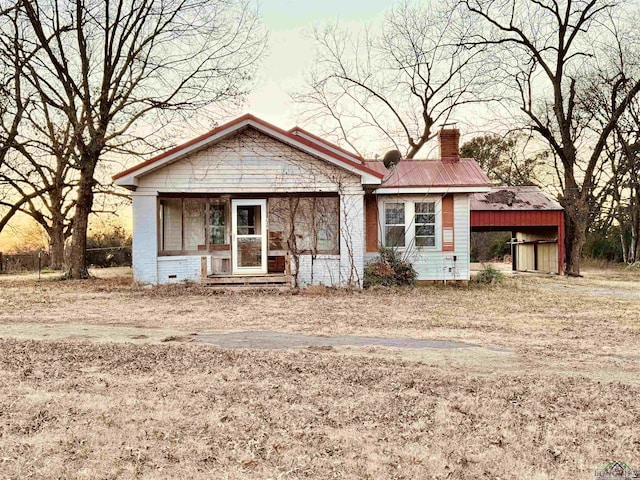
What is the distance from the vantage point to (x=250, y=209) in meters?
17.3

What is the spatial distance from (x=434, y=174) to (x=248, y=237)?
6349mm

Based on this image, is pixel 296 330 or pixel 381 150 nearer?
pixel 296 330

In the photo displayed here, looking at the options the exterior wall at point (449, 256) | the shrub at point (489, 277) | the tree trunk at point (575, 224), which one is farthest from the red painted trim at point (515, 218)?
the exterior wall at point (449, 256)

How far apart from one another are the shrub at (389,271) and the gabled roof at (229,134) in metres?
Result: 2.41

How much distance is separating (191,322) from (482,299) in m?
7.44

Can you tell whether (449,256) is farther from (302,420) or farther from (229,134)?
(302,420)

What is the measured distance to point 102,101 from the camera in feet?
72.2

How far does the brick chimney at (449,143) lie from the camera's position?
2088 cm

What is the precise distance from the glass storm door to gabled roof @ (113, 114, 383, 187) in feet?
6.15

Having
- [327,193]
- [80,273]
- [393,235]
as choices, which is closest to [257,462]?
[327,193]

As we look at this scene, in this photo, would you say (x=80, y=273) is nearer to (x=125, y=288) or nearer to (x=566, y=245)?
(x=125, y=288)

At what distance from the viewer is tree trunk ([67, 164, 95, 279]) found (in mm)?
21125

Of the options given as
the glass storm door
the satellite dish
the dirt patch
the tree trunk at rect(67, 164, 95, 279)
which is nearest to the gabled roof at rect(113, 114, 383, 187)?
the glass storm door

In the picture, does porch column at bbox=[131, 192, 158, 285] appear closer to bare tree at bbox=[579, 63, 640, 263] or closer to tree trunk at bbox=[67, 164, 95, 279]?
tree trunk at bbox=[67, 164, 95, 279]
